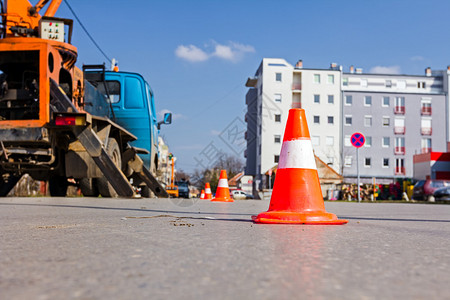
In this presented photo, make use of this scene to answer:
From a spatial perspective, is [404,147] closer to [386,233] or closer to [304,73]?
[304,73]

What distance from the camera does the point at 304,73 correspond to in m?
62.5

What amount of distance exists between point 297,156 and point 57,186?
8.42 meters

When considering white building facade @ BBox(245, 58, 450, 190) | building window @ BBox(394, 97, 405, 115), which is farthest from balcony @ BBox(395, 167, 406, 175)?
building window @ BBox(394, 97, 405, 115)

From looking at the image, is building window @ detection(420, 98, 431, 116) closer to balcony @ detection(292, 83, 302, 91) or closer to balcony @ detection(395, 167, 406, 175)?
balcony @ detection(395, 167, 406, 175)

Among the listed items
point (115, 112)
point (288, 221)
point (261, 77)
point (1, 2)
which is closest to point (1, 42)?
point (1, 2)

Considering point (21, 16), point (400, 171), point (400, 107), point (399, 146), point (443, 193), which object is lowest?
point (443, 193)

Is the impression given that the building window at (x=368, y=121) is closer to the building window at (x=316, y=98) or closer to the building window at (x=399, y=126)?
the building window at (x=399, y=126)

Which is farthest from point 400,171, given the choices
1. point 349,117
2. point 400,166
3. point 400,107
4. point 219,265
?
point 219,265

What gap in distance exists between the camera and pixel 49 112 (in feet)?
28.7

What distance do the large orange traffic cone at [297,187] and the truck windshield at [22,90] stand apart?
18.4 feet

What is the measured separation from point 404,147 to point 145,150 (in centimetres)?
5481

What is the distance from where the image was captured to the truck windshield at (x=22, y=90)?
29.1 feet

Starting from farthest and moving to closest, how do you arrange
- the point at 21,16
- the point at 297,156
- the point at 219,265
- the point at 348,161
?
the point at 348,161 → the point at 21,16 → the point at 297,156 → the point at 219,265

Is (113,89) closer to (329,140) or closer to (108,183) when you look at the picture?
(108,183)
